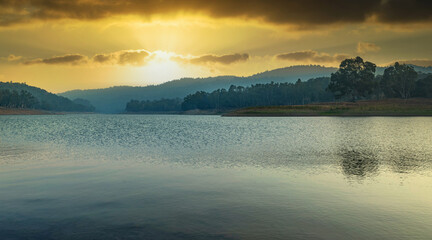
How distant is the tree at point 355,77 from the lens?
620 ft

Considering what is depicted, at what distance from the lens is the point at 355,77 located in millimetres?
192750

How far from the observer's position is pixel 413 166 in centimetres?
2728

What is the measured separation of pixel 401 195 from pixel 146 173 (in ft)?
56.0

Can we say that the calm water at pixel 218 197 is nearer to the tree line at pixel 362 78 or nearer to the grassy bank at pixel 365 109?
the grassy bank at pixel 365 109

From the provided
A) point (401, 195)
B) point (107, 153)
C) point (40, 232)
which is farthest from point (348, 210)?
point (107, 153)

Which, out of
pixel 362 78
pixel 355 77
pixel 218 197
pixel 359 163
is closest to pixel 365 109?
pixel 362 78

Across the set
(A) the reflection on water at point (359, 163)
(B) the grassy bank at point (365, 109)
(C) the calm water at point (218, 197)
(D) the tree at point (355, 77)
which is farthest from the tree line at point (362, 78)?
(C) the calm water at point (218, 197)

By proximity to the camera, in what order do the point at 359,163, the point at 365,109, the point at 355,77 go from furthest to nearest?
the point at 355,77 → the point at 365,109 → the point at 359,163

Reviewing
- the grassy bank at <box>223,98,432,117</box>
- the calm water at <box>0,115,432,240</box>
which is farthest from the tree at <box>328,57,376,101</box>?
the calm water at <box>0,115,432,240</box>

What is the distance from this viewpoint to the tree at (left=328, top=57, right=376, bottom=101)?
189000mm

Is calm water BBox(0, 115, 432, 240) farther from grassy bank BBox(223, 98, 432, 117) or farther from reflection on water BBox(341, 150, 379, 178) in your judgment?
grassy bank BBox(223, 98, 432, 117)

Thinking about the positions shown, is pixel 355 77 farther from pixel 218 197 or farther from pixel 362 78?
pixel 218 197

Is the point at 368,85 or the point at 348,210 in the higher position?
the point at 368,85

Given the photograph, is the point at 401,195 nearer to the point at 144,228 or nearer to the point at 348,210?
the point at 348,210
